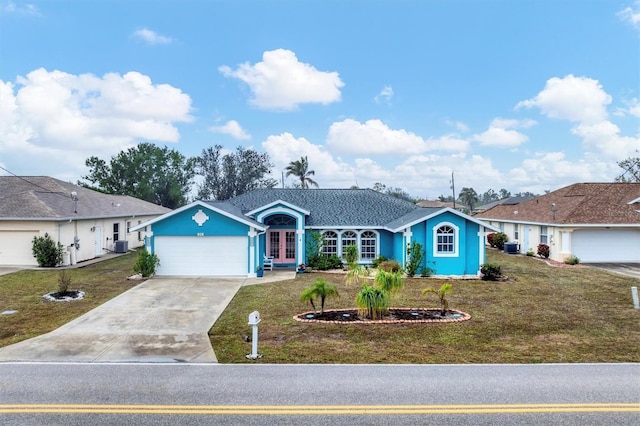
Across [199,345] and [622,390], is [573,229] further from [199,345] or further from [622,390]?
[199,345]

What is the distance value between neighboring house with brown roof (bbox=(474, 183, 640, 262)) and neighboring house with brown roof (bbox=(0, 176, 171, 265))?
29468mm

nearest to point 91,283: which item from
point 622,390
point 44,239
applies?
point 44,239

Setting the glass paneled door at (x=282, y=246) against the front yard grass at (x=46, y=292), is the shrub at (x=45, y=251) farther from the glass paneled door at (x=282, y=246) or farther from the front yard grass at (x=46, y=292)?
the glass paneled door at (x=282, y=246)

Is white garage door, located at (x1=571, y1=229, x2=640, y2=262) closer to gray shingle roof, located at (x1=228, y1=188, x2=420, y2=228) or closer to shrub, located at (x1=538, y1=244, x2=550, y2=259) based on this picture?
shrub, located at (x1=538, y1=244, x2=550, y2=259)

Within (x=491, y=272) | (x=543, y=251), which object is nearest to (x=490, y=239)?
(x=543, y=251)

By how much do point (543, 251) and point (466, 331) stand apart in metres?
20.2

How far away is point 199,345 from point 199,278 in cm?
1032

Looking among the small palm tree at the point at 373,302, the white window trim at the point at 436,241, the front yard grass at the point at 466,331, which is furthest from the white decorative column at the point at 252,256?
the small palm tree at the point at 373,302

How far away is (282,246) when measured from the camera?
78.2 ft

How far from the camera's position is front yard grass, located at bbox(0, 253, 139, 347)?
11141 millimetres

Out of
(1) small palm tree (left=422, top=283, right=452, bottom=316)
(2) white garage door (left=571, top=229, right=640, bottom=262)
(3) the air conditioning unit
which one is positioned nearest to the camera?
(1) small palm tree (left=422, top=283, right=452, bottom=316)

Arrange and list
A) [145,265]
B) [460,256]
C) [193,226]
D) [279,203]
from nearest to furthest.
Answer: [145,265] → [193,226] → [460,256] → [279,203]

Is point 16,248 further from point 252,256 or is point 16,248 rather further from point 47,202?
point 252,256

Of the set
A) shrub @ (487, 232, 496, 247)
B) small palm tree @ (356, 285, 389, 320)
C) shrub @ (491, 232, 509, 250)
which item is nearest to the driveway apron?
small palm tree @ (356, 285, 389, 320)
